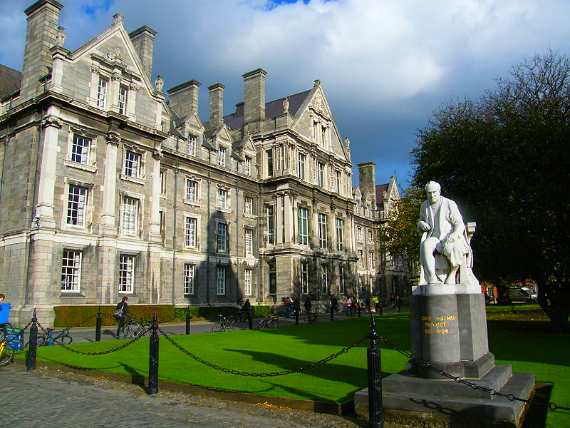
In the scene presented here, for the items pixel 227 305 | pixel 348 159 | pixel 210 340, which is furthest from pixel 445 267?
pixel 348 159

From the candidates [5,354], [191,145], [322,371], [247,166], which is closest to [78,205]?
[191,145]

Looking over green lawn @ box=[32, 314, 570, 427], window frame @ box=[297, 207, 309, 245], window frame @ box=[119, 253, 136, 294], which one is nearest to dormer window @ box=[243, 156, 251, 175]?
window frame @ box=[297, 207, 309, 245]

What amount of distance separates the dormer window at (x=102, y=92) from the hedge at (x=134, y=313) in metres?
11.9

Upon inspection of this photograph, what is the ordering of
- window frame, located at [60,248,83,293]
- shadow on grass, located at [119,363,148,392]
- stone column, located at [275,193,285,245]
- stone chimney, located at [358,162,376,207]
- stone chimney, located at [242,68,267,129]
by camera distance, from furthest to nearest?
stone chimney, located at [358,162,376,207] → stone chimney, located at [242,68,267,129] → stone column, located at [275,193,285,245] → window frame, located at [60,248,83,293] → shadow on grass, located at [119,363,148,392]

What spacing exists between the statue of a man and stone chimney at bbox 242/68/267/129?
36.4m

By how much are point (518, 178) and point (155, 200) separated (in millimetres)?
20737

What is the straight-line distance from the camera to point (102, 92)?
1128 inches

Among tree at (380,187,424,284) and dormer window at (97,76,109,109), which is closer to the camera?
dormer window at (97,76,109,109)

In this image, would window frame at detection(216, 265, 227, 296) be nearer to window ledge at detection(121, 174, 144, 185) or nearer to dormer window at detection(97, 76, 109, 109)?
window ledge at detection(121, 174, 144, 185)

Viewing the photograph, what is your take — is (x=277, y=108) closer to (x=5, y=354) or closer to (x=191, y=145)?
(x=191, y=145)

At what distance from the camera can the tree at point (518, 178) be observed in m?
20.0

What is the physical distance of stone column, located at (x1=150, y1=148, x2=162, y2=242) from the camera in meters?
29.8

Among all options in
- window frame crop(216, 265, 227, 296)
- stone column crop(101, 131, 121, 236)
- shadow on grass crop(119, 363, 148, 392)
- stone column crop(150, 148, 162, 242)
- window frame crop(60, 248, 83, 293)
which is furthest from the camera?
window frame crop(216, 265, 227, 296)

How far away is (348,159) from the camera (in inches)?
2071
